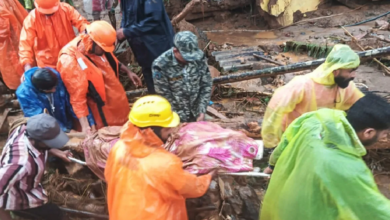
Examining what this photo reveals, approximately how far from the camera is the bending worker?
5.76 feet

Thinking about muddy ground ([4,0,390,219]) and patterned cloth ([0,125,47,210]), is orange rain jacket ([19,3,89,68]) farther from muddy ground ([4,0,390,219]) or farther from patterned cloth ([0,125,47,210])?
patterned cloth ([0,125,47,210])

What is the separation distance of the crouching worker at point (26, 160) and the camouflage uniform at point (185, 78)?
3.33 ft

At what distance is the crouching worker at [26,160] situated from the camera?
7.95 ft

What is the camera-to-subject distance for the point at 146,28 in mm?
3621

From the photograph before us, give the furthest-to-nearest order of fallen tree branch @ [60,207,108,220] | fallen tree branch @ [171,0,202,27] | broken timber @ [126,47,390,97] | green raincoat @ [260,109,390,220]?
fallen tree branch @ [171,0,202,27] → broken timber @ [126,47,390,97] → fallen tree branch @ [60,207,108,220] → green raincoat @ [260,109,390,220]

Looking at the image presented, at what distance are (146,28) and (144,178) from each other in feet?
6.44

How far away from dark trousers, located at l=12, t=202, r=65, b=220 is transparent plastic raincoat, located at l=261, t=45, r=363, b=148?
189 cm

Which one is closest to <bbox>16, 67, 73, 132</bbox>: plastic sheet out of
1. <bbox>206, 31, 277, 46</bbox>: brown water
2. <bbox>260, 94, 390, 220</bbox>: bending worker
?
<bbox>260, 94, 390, 220</bbox>: bending worker

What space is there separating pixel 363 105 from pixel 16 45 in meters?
3.79

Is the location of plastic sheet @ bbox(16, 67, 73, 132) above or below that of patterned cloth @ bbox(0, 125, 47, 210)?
above

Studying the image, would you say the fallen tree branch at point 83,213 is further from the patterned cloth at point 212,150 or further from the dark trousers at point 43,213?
the patterned cloth at point 212,150

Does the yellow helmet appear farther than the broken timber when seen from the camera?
No

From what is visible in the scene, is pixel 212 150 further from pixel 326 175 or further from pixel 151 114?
pixel 326 175

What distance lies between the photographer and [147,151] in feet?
7.08
